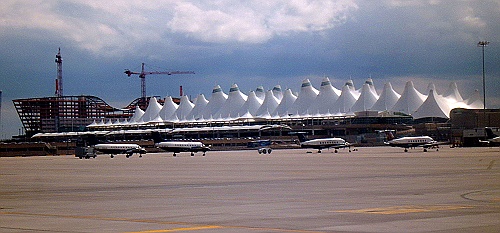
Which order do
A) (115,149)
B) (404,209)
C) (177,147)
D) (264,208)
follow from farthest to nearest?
(177,147)
(115,149)
(264,208)
(404,209)

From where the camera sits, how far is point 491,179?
38969 mm

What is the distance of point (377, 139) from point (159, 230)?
169 m

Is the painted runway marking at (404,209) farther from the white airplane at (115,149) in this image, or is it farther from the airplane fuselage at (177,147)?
the airplane fuselage at (177,147)

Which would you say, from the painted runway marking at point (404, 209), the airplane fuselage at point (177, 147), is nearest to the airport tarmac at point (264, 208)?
the painted runway marking at point (404, 209)

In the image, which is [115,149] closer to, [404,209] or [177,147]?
[177,147]

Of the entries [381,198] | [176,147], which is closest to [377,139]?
[176,147]

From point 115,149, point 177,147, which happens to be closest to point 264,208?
point 177,147

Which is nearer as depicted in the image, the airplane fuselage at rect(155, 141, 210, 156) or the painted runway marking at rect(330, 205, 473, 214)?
the painted runway marking at rect(330, 205, 473, 214)

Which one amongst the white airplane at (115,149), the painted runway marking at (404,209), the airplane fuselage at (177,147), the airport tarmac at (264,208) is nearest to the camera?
the airport tarmac at (264,208)

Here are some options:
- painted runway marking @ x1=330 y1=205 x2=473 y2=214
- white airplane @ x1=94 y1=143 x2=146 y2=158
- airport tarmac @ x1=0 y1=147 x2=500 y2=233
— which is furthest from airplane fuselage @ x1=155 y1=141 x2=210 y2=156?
painted runway marking @ x1=330 y1=205 x2=473 y2=214

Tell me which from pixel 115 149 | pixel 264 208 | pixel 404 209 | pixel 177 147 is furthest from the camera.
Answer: pixel 177 147

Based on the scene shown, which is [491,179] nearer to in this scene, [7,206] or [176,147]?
[7,206]

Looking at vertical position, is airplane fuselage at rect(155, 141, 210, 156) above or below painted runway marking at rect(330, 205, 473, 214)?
below

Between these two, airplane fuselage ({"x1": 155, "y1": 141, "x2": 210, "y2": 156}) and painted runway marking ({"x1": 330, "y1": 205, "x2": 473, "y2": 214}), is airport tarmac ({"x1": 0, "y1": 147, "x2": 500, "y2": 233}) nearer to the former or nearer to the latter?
painted runway marking ({"x1": 330, "y1": 205, "x2": 473, "y2": 214})
